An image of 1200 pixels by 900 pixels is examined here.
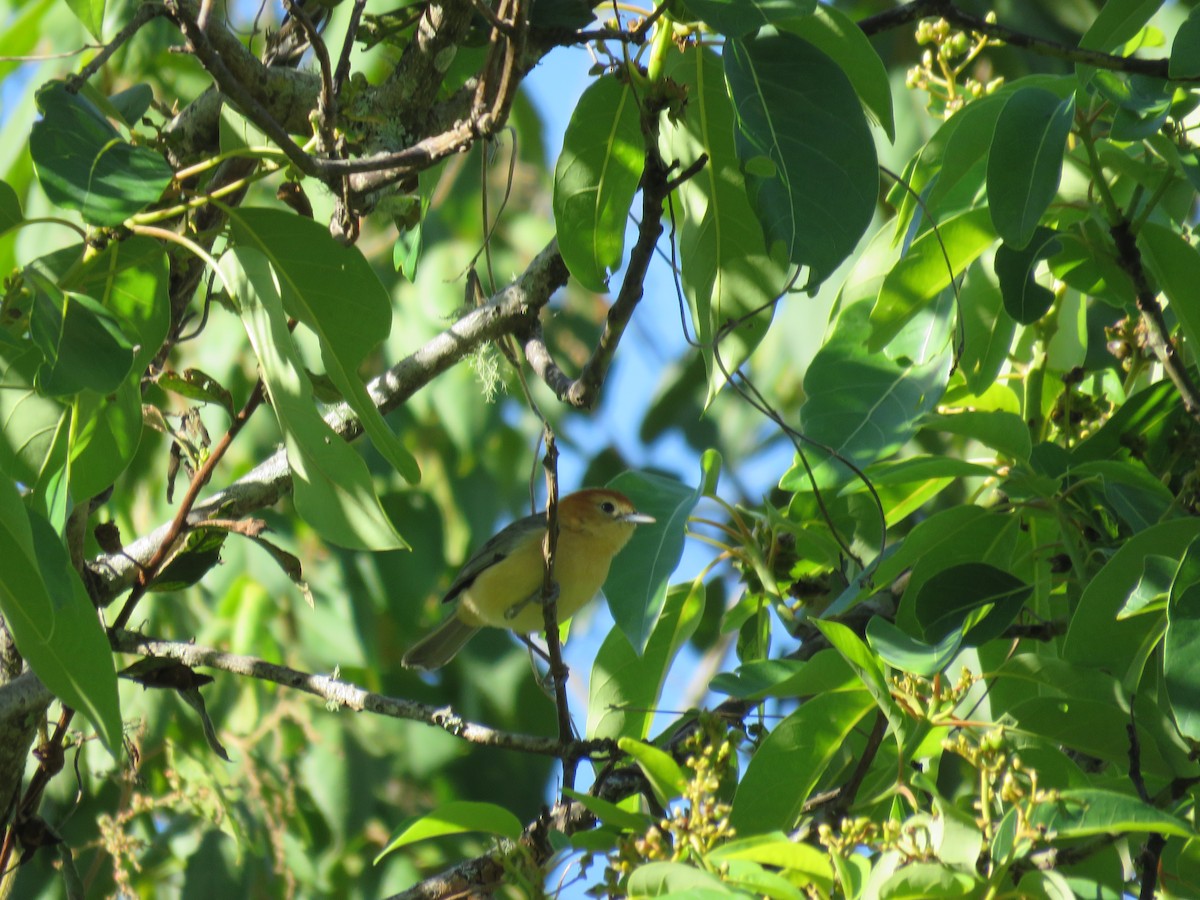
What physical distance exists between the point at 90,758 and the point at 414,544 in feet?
5.96

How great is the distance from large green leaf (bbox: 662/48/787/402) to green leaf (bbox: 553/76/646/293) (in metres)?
0.11

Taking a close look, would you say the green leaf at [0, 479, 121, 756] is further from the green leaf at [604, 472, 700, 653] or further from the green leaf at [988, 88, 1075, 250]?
the green leaf at [988, 88, 1075, 250]

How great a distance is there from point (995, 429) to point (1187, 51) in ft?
2.57

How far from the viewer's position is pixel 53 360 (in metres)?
1.82

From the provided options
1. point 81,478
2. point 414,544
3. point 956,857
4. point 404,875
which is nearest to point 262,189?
point 414,544

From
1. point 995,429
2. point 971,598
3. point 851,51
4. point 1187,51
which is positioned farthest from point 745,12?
point 971,598

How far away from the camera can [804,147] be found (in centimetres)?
202

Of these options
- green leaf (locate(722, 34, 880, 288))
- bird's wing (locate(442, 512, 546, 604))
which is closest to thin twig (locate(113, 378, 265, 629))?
green leaf (locate(722, 34, 880, 288))

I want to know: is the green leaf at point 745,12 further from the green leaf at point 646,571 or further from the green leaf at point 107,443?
the green leaf at point 107,443

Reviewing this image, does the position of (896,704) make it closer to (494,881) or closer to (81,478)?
(494,881)

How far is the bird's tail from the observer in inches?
203

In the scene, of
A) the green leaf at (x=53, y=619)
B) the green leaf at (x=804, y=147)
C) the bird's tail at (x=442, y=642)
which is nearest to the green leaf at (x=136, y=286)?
the green leaf at (x=53, y=619)

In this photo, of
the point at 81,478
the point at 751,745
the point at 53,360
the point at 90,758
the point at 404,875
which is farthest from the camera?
the point at 404,875

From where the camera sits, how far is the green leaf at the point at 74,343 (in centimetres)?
183
